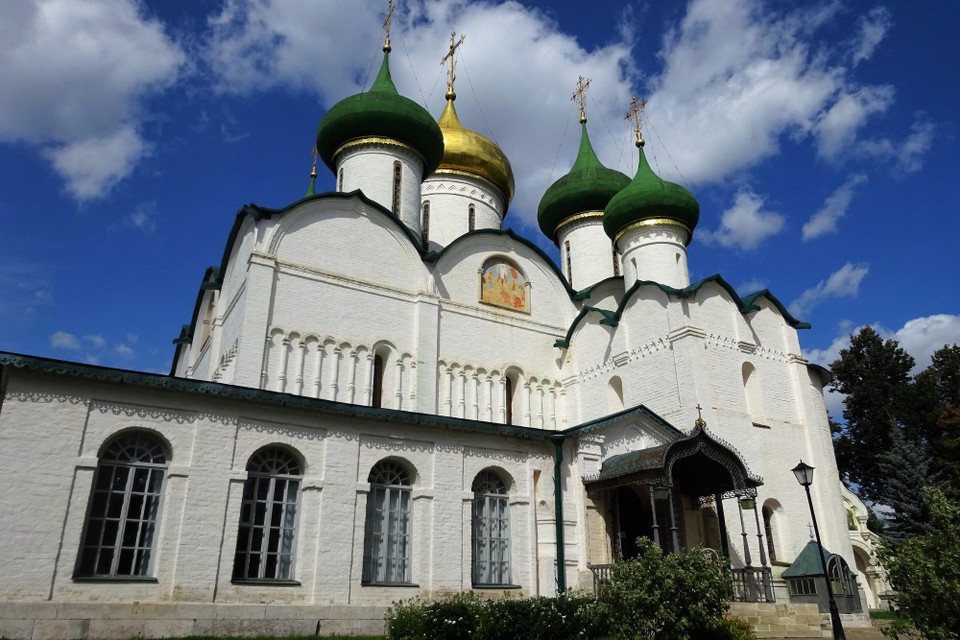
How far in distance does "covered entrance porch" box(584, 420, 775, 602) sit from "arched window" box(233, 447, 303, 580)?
14.0 feet

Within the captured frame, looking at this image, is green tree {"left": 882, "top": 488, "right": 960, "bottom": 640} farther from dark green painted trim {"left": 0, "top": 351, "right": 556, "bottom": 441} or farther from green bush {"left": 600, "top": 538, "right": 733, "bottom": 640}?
dark green painted trim {"left": 0, "top": 351, "right": 556, "bottom": 441}

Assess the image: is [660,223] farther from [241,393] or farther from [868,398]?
[868,398]

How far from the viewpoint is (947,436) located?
2059cm

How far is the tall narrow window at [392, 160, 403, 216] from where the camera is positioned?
1535 centimetres

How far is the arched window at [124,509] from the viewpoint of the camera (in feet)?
25.6

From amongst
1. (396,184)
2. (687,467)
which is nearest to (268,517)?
(687,467)

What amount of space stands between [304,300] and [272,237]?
1.21 m

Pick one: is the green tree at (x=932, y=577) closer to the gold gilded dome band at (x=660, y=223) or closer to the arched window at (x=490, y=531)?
the arched window at (x=490, y=531)

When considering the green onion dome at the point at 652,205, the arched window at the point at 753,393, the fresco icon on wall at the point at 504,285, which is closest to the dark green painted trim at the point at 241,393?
the fresco icon on wall at the point at 504,285

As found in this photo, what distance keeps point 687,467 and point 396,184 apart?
839 cm

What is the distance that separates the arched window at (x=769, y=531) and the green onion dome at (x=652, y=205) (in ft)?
19.9

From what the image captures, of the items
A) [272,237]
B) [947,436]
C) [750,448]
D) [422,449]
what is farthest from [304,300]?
[947,436]

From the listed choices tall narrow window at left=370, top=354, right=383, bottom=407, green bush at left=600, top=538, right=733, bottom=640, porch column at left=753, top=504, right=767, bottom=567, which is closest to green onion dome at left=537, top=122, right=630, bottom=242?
tall narrow window at left=370, top=354, right=383, bottom=407

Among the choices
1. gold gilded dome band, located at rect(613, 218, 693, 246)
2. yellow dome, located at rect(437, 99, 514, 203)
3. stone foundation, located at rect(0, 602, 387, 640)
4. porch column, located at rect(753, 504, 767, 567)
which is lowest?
stone foundation, located at rect(0, 602, 387, 640)
